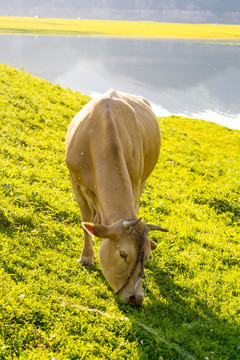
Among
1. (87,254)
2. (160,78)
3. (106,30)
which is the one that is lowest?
(106,30)

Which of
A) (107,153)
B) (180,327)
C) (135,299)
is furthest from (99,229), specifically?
(180,327)

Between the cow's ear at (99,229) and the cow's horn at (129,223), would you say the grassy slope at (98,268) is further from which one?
the cow's horn at (129,223)

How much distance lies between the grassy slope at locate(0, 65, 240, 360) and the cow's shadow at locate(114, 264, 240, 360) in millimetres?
17

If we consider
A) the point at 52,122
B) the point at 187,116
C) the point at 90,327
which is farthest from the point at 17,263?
the point at 187,116

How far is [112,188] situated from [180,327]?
2585mm

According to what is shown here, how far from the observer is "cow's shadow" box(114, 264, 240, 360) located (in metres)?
5.84

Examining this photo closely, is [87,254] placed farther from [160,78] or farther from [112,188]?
[160,78]

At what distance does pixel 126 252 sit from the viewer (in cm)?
530

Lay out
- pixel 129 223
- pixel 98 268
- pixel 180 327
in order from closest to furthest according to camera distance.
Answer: pixel 129 223
pixel 180 327
pixel 98 268

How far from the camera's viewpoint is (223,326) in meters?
6.76

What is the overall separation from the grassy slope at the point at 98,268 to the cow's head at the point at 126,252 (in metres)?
0.88

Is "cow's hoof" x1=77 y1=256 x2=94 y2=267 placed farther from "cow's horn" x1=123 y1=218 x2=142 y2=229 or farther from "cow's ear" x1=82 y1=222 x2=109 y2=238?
"cow's horn" x1=123 y1=218 x2=142 y2=229

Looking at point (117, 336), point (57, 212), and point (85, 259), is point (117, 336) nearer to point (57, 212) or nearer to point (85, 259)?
point (85, 259)

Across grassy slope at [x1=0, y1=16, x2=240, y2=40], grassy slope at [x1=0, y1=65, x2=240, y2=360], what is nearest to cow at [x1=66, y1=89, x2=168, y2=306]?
grassy slope at [x1=0, y1=65, x2=240, y2=360]
